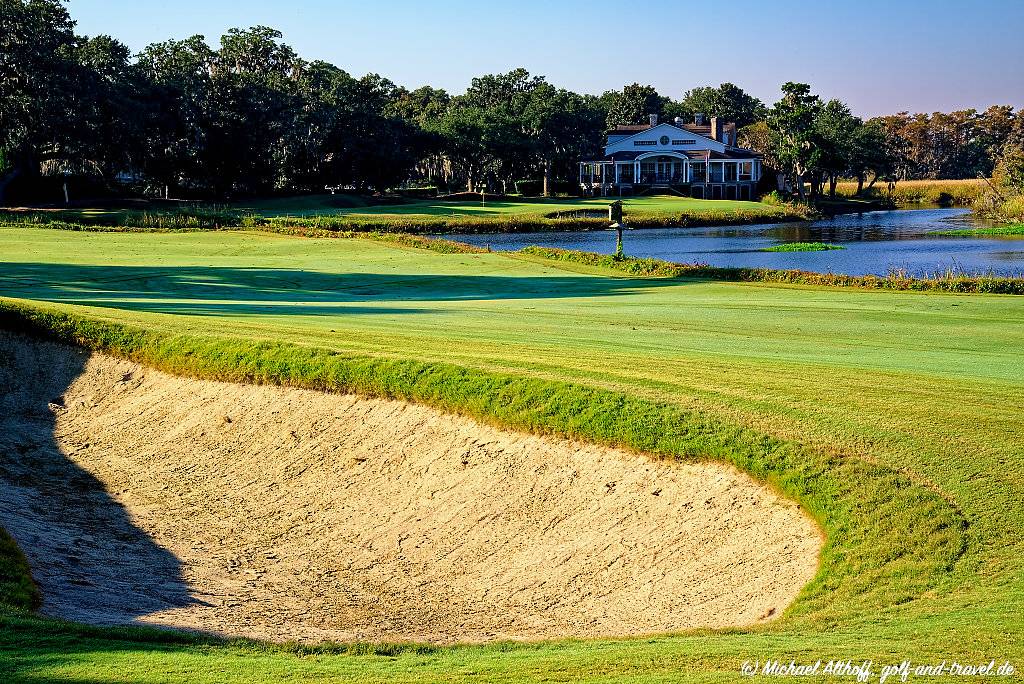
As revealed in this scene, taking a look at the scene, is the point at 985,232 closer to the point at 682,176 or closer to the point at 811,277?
the point at 811,277

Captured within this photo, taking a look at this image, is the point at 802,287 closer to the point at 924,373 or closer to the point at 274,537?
the point at 924,373

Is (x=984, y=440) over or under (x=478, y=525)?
over

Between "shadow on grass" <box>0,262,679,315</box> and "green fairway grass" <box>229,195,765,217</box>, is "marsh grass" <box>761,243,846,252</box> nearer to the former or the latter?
"green fairway grass" <box>229,195,765,217</box>

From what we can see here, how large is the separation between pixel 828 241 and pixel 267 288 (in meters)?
49.4

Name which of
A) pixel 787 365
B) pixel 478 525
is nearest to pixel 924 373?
pixel 787 365

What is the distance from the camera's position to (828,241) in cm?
7162

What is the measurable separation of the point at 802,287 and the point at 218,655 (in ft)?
94.8

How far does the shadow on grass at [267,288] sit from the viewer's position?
84.6 feet

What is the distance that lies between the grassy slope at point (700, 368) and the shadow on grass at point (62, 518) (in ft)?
5.60

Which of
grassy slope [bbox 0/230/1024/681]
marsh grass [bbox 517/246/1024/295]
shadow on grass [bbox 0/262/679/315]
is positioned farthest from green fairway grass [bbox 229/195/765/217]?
grassy slope [bbox 0/230/1024/681]

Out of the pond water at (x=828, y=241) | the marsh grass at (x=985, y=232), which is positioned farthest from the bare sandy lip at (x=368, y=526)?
the marsh grass at (x=985, y=232)

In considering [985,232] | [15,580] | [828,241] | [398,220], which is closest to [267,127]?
[398,220]

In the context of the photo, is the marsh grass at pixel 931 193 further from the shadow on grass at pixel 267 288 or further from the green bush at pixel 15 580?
the green bush at pixel 15 580

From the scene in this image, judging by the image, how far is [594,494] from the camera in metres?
11.2
